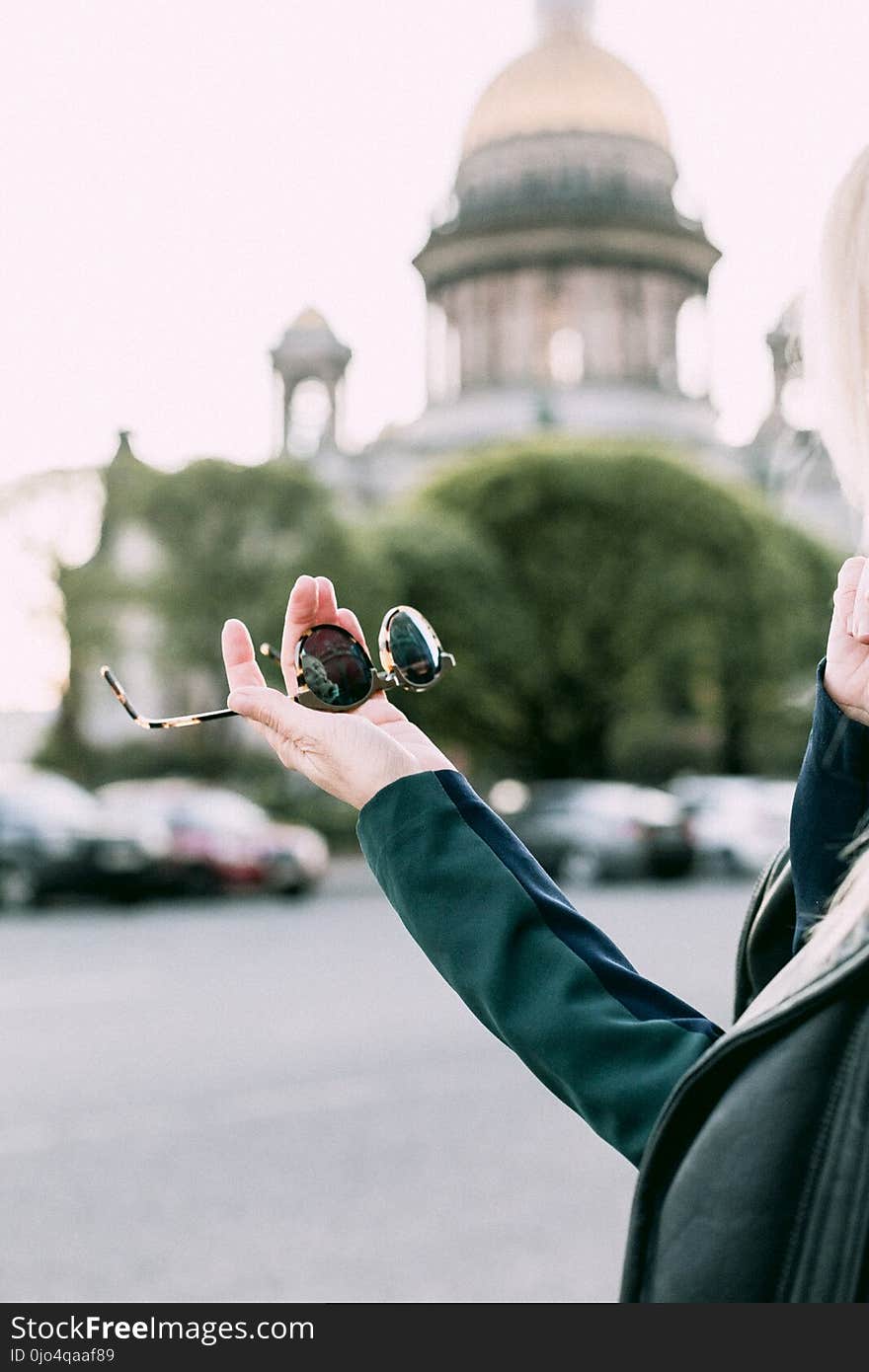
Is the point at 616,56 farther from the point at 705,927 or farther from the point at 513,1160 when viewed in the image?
the point at 513,1160

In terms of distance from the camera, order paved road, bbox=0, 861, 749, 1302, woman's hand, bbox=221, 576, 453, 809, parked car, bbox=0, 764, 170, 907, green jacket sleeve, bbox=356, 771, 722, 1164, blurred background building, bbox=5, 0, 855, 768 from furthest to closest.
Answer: blurred background building, bbox=5, 0, 855, 768
parked car, bbox=0, 764, 170, 907
paved road, bbox=0, 861, 749, 1302
woman's hand, bbox=221, 576, 453, 809
green jacket sleeve, bbox=356, 771, 722, 1164

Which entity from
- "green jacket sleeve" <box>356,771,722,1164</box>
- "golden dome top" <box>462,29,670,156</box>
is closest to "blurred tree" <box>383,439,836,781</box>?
"golden dome top" <box>462,29,670,156</box>

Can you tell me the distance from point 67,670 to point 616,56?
46.4m

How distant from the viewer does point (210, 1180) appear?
20.7 feet

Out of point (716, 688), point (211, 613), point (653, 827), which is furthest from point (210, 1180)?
point (716, 688)

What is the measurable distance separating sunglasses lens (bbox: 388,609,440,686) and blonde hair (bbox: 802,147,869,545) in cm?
65

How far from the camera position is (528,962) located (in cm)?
168

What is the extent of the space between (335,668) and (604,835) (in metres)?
22.0

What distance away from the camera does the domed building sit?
63.1 meters

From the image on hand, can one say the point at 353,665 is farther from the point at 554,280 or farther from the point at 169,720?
the point at 554,280

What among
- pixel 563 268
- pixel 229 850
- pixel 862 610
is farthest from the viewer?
pixel 563 268

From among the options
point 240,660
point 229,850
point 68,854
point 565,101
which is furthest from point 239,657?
point 565,101

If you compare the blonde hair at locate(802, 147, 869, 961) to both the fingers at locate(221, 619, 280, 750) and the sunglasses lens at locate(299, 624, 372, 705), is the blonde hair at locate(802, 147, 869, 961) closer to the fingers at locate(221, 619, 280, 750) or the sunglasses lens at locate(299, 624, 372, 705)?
the sunglasses lens at locate(299, 624, 372, 705)

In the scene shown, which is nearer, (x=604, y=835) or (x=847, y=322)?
(x=847, y=322)
